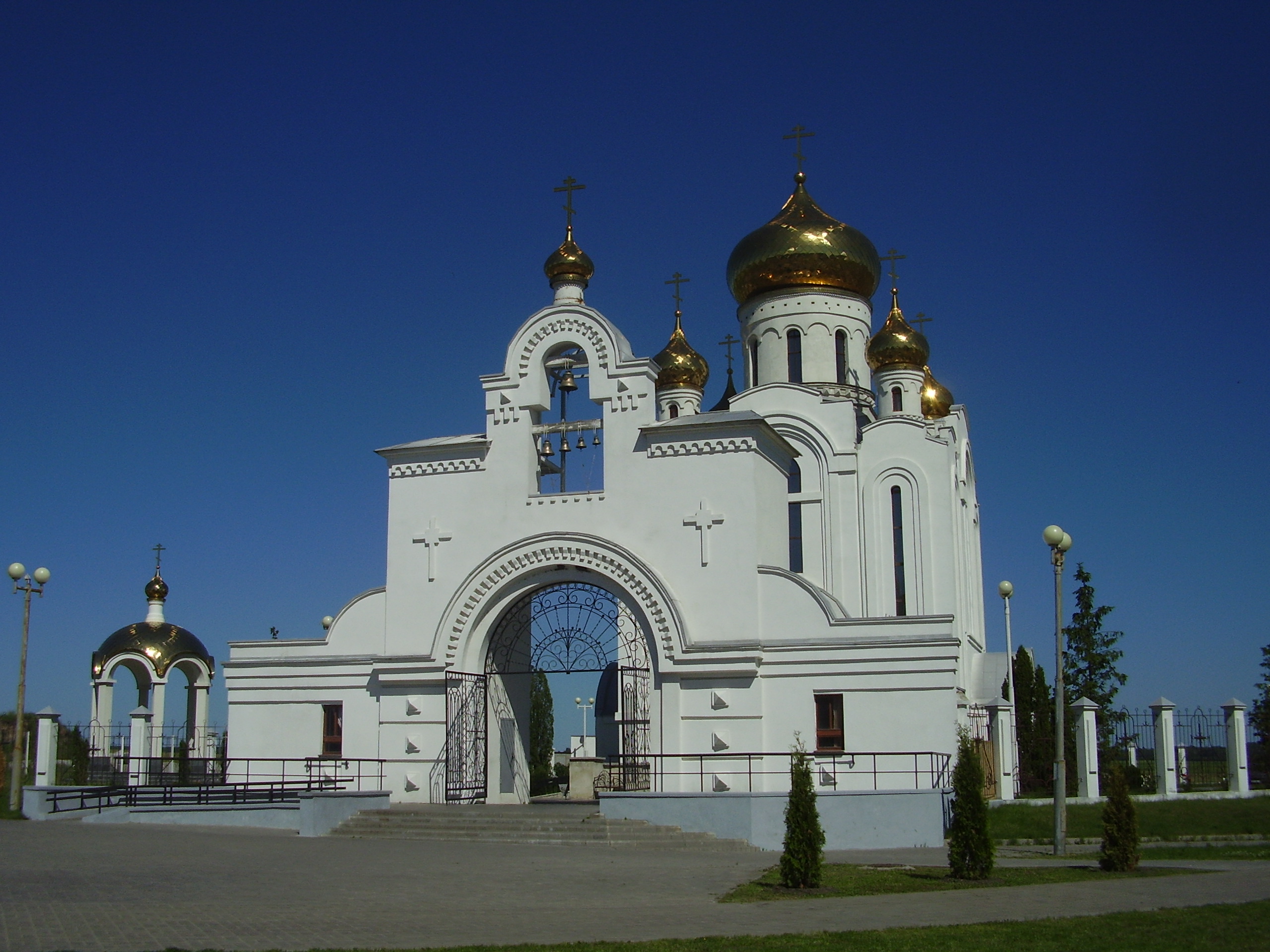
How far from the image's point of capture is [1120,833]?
13.0m

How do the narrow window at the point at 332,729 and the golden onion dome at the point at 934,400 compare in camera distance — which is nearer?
the narrow window at the point at 332,729

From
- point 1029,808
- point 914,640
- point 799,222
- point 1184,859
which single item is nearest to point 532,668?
point 914,640

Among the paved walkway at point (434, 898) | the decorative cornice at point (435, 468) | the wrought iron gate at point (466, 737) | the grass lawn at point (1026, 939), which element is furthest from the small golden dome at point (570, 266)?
the grass lawn at point (1026, 939)

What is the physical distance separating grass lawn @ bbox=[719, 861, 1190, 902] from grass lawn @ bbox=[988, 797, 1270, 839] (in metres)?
3.78

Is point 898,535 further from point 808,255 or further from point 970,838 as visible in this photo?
point 970,838

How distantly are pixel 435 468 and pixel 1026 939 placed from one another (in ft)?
46.6

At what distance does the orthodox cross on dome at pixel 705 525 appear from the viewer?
19641 millimetres

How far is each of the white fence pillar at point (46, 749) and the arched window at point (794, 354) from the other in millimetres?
16804

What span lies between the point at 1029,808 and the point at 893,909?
916 centimetres

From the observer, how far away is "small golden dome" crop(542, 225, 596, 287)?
22.1 meters

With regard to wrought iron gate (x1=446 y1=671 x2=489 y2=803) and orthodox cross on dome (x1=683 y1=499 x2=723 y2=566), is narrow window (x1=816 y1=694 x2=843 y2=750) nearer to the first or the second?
orthodox cross on dome (x1=683 y1=499 x2=723 y2=566)

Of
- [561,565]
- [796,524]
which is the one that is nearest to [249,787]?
[561,565]

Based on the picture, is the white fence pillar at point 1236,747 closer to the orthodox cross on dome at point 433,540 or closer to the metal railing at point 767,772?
the metal railing at point 767,772

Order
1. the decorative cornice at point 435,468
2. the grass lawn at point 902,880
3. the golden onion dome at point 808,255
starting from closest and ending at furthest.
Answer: the grass lawn at point 902,880 < the decorative cornice at point 435,468 < the golden onion dome at point 808,255
